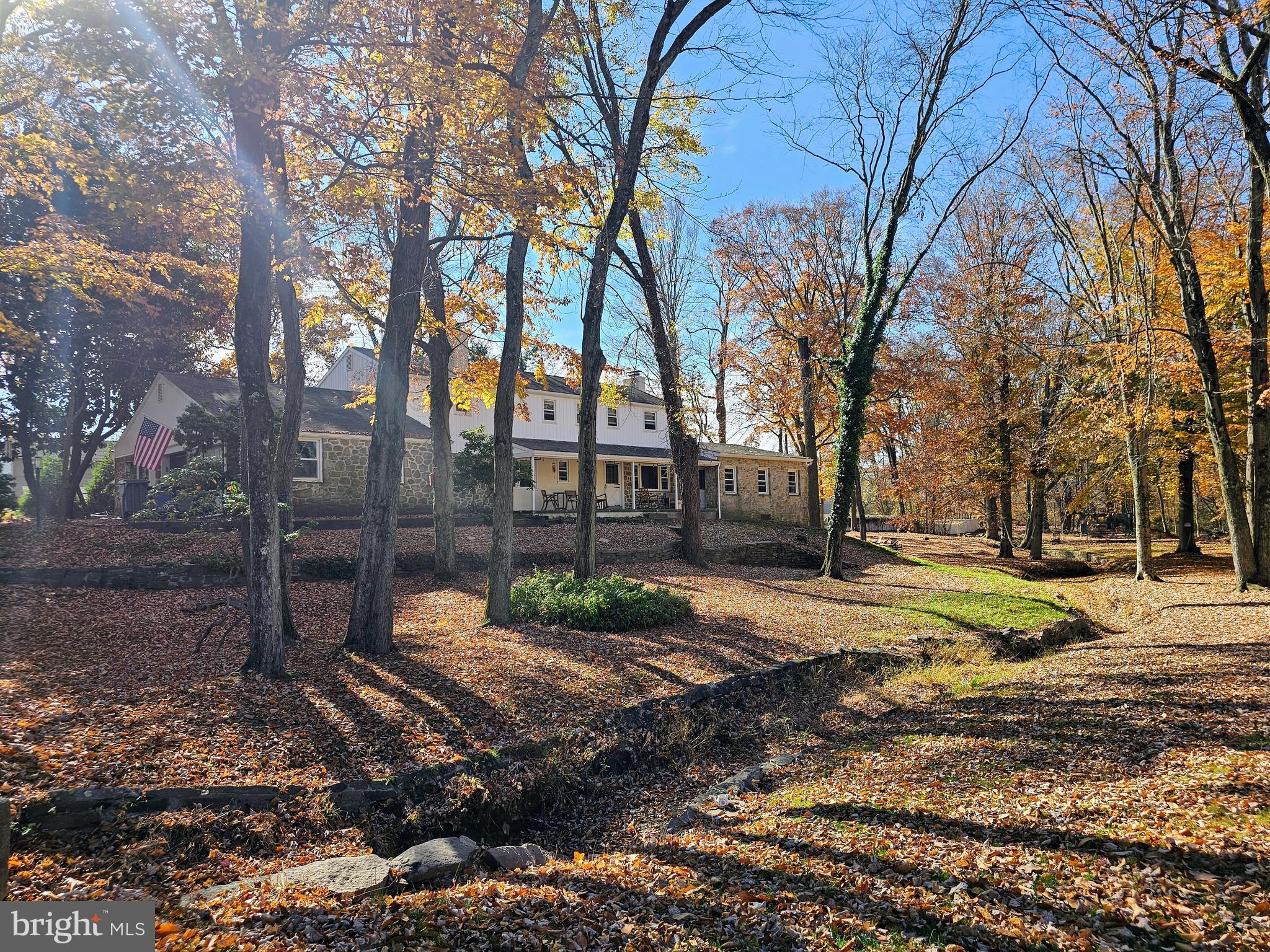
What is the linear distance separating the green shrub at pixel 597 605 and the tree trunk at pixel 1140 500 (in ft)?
39.6

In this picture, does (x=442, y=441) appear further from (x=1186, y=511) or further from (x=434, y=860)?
(x=1186, y=511)

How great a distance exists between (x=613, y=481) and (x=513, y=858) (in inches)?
943

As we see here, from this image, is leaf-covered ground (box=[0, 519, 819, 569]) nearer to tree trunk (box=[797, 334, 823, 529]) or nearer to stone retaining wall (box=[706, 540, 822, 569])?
stone retaining wall (box=[706, 540, 822, 569])

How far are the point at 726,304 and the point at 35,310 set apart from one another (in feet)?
73.1

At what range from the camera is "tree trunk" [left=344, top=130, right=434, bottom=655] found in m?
7.50

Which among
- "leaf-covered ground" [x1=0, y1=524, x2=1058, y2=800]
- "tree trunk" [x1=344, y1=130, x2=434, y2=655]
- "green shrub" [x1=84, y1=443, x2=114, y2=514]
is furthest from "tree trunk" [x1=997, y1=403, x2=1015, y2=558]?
"green shrub" [x1=84, y1=443, x2=114, y2=514]

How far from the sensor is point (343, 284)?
1141 cm

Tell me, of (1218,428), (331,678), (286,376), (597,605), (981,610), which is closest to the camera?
(331,678)

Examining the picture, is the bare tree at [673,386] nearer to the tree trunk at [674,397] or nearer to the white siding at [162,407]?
the tree trunk at [674,397]

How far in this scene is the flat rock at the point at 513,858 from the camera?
3.87 m

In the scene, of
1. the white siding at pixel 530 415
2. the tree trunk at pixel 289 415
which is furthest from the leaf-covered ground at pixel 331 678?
the white siding at pixel 530 415

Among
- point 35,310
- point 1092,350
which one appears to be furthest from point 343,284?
point 1092,350

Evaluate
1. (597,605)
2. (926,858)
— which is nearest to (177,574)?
(597,605)

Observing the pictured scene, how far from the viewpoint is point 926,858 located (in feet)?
11.6
